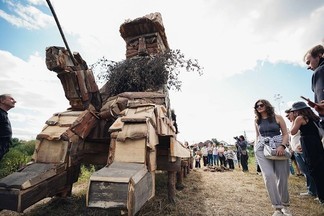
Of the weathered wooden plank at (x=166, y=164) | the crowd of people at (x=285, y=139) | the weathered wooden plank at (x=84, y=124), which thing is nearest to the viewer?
the crowd of people at (x=285, y=139)

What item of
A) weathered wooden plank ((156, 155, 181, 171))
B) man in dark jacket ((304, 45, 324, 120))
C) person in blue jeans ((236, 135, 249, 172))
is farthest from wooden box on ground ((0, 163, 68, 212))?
person in blue jeans ((236, 135, 249, 172))

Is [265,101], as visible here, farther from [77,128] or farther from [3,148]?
[3,148]

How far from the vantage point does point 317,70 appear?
2777mm

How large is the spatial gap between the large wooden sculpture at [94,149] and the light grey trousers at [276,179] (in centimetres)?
128

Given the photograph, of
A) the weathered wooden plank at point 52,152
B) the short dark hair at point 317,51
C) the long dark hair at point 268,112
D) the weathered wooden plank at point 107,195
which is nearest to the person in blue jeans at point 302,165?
the long dark hair at point 268,112

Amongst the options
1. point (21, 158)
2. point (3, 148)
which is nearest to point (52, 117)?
point (3, 148)

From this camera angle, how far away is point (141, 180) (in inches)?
86.0

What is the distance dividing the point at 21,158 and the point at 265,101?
8.83m

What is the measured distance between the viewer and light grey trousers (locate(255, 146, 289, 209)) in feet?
9.52

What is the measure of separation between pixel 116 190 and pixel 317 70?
284cm

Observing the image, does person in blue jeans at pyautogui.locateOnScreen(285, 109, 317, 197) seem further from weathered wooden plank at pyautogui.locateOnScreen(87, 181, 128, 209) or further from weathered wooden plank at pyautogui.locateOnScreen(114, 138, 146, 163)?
weathered wooden plank at pyautogui.locateOnScreen(87, 181, 128, 209)

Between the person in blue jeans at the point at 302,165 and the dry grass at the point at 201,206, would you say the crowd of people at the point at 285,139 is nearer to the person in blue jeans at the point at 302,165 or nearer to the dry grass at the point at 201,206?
the dry grass at the point at 201,206

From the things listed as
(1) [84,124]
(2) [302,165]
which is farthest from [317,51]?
(1) [84,124]

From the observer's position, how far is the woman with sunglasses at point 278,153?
2.90 m
